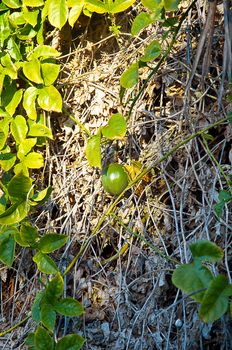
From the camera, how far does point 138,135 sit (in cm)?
212

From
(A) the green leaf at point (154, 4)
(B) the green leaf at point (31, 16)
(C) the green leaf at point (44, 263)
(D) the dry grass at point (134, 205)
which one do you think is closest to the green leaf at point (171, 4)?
(A) the green leaf at point (154, 4)

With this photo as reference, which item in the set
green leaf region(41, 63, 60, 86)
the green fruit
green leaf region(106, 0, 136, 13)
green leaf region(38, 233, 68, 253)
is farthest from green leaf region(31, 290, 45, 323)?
green leaf region(106, 0, 136, 13)

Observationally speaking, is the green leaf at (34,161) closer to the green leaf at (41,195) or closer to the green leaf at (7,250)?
the green leaf at (41,195)

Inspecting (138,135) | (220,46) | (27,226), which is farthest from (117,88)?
(27,226)

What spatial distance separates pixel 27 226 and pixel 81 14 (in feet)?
2.61

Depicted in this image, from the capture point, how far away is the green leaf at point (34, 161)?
214 cm

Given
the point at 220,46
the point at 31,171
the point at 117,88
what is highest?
the point at 220,46

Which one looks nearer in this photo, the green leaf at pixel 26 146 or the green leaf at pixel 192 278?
the green leaf at pixel 192 278

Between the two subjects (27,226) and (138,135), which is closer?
(27,226)

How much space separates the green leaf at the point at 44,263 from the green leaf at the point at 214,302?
645 mm

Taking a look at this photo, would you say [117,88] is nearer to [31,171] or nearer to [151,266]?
[31,171]

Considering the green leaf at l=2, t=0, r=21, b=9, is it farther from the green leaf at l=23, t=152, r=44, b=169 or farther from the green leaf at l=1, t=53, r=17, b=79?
the green leaf at l=23, t=152, r=44, b=169

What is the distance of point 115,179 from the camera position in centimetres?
199

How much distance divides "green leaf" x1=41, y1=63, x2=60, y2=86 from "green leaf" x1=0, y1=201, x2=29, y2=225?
42 centimetres
